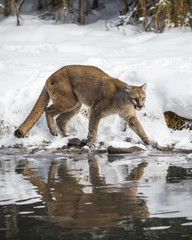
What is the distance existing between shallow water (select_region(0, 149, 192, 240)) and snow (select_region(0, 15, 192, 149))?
1258 mm

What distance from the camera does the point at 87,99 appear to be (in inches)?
321

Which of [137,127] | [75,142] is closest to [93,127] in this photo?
[75,142]

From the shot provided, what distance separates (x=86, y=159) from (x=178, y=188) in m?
2.33

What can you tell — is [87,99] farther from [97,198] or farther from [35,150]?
[97,198]

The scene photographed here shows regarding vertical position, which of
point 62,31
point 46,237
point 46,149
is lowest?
point 46,149

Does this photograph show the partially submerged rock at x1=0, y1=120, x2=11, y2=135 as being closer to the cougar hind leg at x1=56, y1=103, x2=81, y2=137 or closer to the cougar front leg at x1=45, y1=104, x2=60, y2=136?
the cougar front leg at x1=45, y1=104, x2=60, y2=136

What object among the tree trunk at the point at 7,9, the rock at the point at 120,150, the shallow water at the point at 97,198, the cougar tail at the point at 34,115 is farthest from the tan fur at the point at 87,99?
the tree trunk at the point at 7,9

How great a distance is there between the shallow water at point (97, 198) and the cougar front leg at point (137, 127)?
109 centimetres

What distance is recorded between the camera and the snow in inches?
323

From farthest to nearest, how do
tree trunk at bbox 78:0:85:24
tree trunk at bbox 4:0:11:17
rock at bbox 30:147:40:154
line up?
tree trunk at bbox 4:0:11:17, tree trunk at bbox 78:0:85:24, rock at bbox 30:147:40:154

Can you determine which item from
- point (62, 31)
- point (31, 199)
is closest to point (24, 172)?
point (31, 199)

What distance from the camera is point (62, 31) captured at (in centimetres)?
1322

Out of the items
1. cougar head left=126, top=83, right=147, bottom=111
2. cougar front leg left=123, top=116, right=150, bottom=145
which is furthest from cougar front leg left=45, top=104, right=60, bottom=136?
cougar head left=126, top=83, right=147, bottom=111

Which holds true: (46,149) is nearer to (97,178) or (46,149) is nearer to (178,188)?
(97,178)
